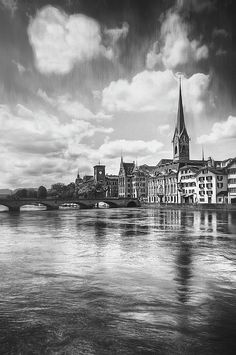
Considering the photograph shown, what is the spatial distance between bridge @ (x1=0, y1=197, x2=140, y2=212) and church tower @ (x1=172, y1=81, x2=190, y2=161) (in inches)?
1267

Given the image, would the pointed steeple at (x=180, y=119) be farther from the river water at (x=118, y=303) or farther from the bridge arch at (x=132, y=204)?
the river water at (x=118, y=303)

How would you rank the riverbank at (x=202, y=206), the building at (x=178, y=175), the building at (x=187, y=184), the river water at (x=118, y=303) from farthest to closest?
the building at (x=178, y=175), the building at (x=187, y=184), the riverbank at (x=202, y=206), the river water at (x=118, y=303)

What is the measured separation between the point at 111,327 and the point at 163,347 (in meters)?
2.06

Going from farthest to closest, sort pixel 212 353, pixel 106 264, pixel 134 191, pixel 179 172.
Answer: pixel 134 191 → pixel 179 172 → pixel 106 264 → pixel 212 353

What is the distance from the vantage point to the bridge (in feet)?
390

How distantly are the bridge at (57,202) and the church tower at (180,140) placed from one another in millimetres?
32176

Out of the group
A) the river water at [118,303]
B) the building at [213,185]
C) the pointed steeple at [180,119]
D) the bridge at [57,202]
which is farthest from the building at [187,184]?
the river water at [118,303]

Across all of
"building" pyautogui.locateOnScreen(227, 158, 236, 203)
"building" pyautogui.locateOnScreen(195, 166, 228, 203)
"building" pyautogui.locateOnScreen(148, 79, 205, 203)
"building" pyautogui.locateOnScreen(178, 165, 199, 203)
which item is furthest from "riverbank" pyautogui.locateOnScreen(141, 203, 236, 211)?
"building" pyautogui.locateOnScreen(227, 158, 236, 203)

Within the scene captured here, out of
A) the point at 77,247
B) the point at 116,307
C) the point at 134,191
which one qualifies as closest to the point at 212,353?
the point at 116,307

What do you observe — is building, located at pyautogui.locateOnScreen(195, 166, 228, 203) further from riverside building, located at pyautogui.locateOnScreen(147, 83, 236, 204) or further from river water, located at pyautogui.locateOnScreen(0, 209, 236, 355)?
river water, located at pyautogui.locateOnScreen(0, 209, 236, 355)

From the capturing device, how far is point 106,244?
30984mm

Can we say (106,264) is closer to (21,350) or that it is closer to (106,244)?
(106,244)

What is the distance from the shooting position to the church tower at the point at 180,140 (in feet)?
545

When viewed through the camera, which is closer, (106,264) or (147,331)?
(147,331)
